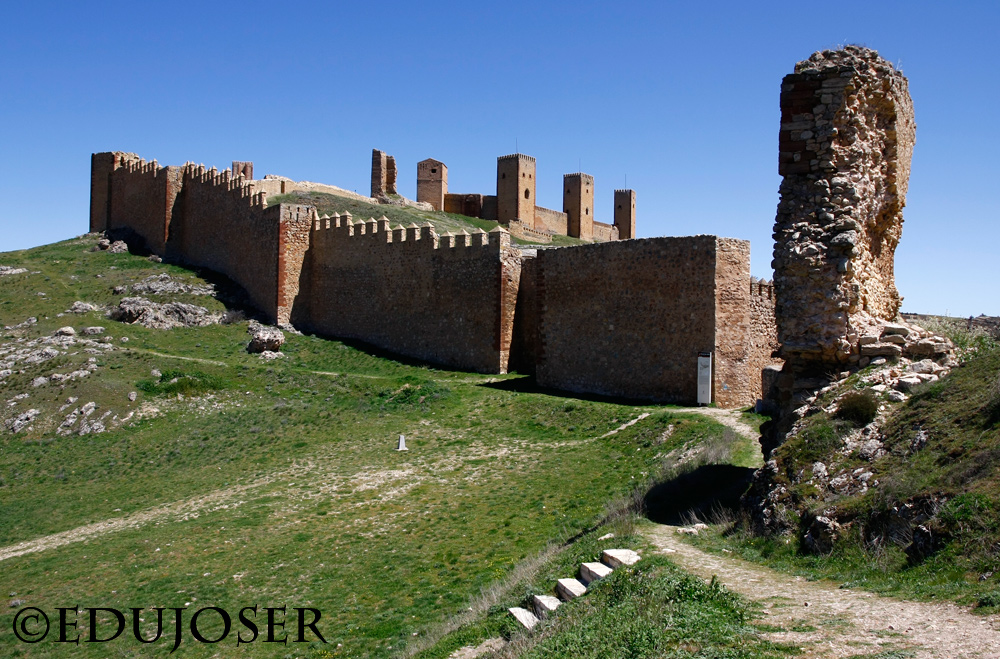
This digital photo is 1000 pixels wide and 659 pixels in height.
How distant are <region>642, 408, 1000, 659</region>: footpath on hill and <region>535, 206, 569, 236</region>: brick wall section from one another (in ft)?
190

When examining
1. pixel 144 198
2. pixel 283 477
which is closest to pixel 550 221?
pixel 144 198

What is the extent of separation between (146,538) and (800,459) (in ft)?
36.1

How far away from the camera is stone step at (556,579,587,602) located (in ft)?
23.9

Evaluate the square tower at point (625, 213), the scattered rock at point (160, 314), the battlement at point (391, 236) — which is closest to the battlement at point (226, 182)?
the battlement at point (391, 236)

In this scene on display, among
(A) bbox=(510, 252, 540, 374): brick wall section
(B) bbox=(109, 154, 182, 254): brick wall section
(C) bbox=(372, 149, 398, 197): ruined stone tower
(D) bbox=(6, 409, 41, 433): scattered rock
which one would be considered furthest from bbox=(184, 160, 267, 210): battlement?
(C) bbox=(372, 149, 398, 197): ruined stone tower

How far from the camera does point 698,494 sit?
10602mm

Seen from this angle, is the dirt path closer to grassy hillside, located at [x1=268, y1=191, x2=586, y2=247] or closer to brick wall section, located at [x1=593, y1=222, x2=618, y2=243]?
grassy hillside, located at [x1=268, y1=191, x2=586, y2=247]

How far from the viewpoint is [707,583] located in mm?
6691

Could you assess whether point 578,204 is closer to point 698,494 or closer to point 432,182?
point 432,182

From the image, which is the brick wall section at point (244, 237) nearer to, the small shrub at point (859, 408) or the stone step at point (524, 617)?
the stone step at point (524, 617)

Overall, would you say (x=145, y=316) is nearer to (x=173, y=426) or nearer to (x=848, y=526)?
(x=173, y=426)

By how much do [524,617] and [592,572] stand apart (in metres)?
0.81

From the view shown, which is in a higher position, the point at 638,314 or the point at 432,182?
the point at 432,182

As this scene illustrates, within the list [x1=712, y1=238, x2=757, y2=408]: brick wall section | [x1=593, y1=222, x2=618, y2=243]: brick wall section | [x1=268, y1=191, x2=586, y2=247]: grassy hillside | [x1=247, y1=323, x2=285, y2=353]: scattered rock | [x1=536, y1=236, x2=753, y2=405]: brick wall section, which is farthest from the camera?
[x1=593, y1=222, x2=618, y2=243]: brick wall section
